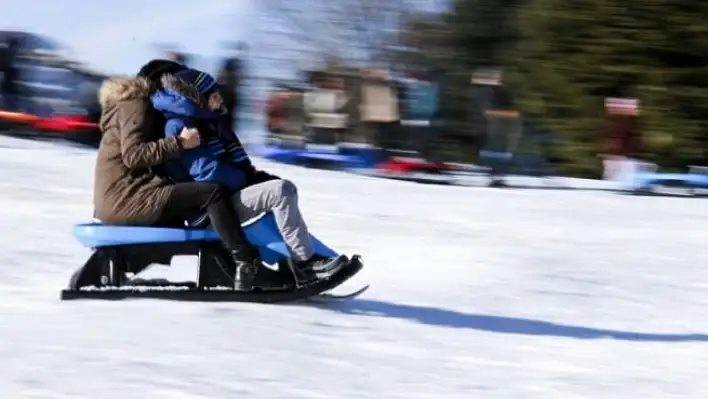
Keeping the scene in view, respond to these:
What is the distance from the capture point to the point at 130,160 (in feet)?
26.1

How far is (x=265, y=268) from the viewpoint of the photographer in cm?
818

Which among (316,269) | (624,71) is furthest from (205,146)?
(624,71)

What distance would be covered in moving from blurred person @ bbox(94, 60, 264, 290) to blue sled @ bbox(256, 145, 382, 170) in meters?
10.4

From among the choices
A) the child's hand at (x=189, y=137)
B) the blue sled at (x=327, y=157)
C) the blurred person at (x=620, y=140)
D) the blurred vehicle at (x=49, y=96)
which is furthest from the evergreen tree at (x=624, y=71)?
the child's hand at (x=189, y=137)

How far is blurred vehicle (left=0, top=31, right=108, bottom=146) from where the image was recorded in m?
19.3

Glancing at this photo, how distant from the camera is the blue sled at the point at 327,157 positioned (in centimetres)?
1859

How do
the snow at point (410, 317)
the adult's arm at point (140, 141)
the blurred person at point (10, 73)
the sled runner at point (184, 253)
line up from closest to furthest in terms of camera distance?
the snow at point (410, 317) → the adult's arm at point (140, 141) → the sled runner at point (184, 253) → the blurred person at point (10, 73)

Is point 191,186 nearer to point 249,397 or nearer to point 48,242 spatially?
point 249,397

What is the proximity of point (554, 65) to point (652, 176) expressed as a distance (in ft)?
12.4

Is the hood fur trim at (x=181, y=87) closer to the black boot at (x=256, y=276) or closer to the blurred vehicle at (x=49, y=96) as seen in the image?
the black boot at (x=256, y=276)

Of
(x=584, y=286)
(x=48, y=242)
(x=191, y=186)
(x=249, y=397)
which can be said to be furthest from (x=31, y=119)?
(x=249, y=397)

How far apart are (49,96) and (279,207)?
12388 mm

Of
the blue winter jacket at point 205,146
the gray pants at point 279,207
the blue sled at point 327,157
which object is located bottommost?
the blue sled at point 327,157

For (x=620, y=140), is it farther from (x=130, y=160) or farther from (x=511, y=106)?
(x=130, y=160)
